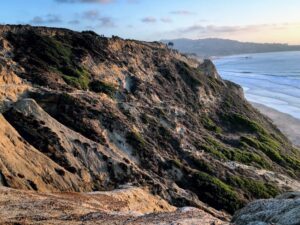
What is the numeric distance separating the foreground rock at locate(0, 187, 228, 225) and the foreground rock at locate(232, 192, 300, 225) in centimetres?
120

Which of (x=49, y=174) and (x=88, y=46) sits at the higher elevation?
(x=88, y=46)

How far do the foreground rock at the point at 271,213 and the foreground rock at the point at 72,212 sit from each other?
1196 millimetres

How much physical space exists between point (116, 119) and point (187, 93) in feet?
91.6

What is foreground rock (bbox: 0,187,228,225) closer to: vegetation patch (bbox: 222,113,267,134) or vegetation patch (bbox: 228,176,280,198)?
vegetation patch (bbox: 228,176,280,198)

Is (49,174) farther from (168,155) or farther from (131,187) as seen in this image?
(168,155)

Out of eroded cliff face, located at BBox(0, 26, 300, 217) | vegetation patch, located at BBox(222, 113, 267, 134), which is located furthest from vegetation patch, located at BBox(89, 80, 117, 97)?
vegetation patch, located at BBox(222, 113, 267, 134)

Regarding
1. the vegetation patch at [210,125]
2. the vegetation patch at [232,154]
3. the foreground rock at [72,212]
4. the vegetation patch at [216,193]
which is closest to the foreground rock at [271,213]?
the foreground rock at [72,212]

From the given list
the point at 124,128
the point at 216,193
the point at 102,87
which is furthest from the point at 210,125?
the point at 216,193

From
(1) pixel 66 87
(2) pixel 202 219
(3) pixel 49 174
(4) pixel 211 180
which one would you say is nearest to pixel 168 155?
(4) pixel 211 180

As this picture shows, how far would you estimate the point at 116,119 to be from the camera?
43.1 metres

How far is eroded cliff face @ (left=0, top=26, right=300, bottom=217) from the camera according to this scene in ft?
111

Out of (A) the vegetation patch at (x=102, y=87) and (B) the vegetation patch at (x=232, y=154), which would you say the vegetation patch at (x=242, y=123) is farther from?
(A) the vegetation patch at (x=102, y=87)

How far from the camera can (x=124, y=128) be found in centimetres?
4266

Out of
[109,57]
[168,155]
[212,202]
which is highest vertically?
[109,57]
